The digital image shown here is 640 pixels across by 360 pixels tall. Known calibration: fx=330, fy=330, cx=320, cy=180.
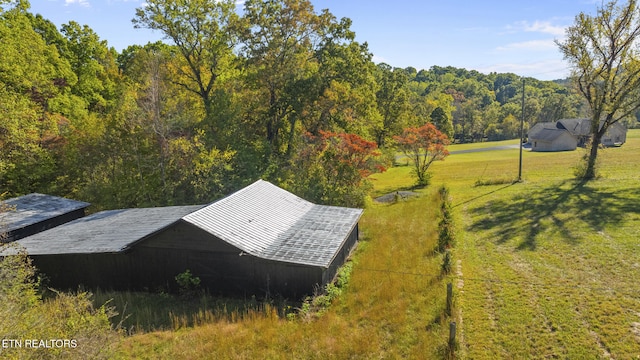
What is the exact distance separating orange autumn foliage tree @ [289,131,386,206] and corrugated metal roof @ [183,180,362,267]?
17.2ft

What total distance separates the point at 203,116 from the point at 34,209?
13.3 m

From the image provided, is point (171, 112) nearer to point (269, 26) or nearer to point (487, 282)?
point (269, 26)

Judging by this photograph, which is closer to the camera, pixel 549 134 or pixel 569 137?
pixel 569 137

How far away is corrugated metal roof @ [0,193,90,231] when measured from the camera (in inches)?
701

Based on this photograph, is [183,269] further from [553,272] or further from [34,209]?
[553,272]

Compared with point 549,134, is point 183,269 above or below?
below

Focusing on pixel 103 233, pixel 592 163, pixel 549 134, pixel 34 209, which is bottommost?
pixel 103 233

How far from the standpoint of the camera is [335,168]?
27.1m

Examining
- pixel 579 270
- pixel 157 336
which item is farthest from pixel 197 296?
pixel 579 270

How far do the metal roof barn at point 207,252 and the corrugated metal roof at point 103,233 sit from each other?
0.18 ft

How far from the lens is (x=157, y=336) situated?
11.0 metres

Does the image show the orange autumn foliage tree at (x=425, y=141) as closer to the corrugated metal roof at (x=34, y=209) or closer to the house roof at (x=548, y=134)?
the corrugated metal roof at (x=34, y=209)

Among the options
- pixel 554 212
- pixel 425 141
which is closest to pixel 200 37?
pixel 425 141

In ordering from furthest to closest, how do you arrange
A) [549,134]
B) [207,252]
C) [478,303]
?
[549,134] → [207,252] → [478,303]
